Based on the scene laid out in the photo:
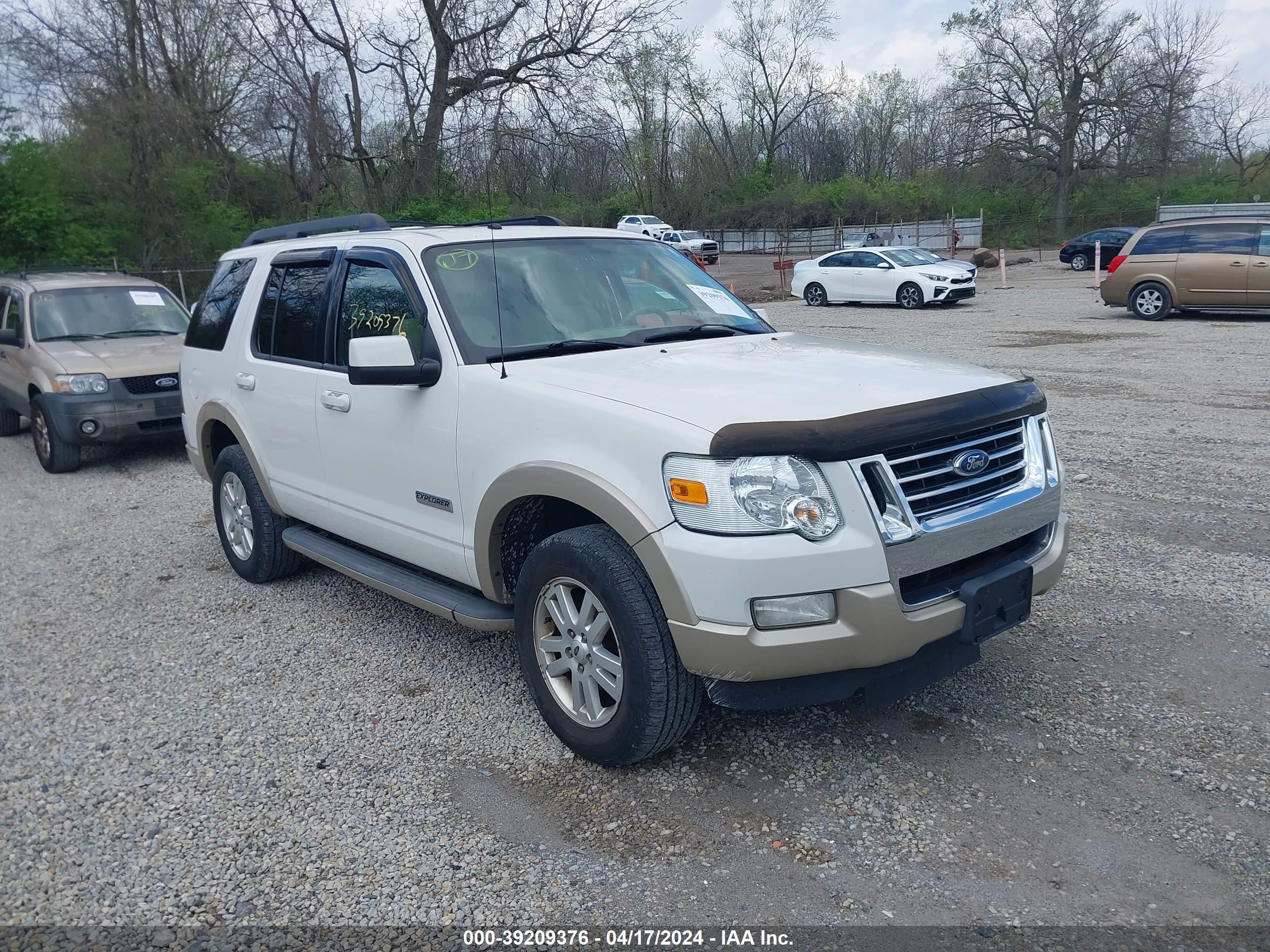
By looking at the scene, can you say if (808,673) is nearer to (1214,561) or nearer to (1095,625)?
(1095,625)

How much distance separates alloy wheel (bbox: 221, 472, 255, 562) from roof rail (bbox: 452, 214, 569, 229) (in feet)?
6.82

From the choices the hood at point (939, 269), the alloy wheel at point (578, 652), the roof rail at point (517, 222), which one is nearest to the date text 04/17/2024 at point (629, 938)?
the alloy wheel at point (578, 652)

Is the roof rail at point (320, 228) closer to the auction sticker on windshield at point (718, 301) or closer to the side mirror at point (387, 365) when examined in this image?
the side mirror at point (387, 365)

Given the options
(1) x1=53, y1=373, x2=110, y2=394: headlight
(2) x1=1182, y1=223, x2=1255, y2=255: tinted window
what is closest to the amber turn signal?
(1) x1=53, y1=373, x2=110, y2=394: headlight

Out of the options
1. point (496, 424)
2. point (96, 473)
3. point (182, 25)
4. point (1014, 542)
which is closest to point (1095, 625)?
point (1014, 542)

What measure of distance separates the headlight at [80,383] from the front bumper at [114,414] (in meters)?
0.04

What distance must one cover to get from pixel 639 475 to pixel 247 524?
352cm

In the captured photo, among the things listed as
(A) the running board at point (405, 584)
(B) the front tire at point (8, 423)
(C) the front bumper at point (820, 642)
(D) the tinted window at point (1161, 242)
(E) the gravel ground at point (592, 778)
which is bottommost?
(E) the gravel ground at point (592, 778)

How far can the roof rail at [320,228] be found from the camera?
525cm

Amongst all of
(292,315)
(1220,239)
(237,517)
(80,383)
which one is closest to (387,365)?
(292,315)

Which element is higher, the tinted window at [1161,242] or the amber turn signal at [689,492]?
the tinted window at [1161,242]

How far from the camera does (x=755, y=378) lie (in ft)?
12.1

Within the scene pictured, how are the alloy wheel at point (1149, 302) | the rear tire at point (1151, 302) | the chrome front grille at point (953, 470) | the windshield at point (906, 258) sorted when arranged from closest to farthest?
1. the chrome front grille at point (953, 470)
2. the rear tire at point (1151, 302)
3. the alloy wheel at point (1149, 302)
4. the windshield at point (906, 258)

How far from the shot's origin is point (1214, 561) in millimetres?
5578
